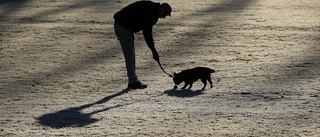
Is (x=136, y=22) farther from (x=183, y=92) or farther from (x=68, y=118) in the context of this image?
(x=68, y=118)

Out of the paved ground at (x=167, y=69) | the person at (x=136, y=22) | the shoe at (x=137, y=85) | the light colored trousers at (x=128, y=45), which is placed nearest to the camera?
the paved ground at (x=167, y=69)

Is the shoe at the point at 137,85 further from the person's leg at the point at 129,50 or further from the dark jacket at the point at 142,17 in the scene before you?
the dark jacket at the point at 142,17

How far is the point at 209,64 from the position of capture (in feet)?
51.2

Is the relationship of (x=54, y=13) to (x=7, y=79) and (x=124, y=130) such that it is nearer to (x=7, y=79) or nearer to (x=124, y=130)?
(x=7, y=79)

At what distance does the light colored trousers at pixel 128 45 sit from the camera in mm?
13547

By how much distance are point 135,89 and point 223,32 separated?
522 cm

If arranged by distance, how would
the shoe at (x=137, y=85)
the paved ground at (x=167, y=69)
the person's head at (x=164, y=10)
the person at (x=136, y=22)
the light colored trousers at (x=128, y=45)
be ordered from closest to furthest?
1. the paved ground at (x=167, y=69)
2. the person's head at (x=164, y=10)
3. the person at (x=136, y=22)
4. the light colored trousers at (x=128, y=45)
5. the shoe at (x=137, y=85)

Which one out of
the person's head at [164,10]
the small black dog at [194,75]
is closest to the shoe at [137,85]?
the small black dog at [194,75]

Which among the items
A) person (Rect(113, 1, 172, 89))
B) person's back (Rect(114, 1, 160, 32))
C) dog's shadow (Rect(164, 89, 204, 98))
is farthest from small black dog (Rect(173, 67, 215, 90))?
person's back (Rect(114, 1, 160, 32))

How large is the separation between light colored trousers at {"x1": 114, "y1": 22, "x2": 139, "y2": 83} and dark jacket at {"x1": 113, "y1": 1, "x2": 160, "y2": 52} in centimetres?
8

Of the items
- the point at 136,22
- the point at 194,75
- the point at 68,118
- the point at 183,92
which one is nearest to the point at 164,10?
the point at 136,22

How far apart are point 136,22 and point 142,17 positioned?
16 centimetres

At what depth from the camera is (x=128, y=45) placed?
Result: 537 inches

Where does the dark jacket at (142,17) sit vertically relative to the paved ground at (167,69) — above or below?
above
